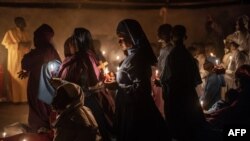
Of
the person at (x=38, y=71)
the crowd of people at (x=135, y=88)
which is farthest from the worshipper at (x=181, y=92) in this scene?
the person at (x=38, y=71)

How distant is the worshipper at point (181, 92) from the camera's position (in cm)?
1113

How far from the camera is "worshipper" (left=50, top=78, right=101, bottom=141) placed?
8.17 metres

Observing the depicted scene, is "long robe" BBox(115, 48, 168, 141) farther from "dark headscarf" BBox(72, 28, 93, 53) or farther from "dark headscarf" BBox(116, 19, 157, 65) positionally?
"dark headscarf" BBox(72, 28, 93, 53)

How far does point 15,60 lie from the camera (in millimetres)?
14805

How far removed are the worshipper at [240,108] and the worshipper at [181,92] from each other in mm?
539

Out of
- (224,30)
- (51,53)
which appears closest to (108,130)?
(51,53)

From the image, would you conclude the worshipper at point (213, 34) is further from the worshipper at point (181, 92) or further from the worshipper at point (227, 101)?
the worshipper at point (181, 92)

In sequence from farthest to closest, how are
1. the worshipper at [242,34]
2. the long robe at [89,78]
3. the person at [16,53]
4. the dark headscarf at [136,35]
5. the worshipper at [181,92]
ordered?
1. the worshipper at [242,34]
2. the person at [16,53]
3. the worshipper at [181,92]
4. the long robe at [89,78]
5. the dark headscarf at [136,35]

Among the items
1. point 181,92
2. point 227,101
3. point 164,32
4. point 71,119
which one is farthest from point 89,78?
point 227,101

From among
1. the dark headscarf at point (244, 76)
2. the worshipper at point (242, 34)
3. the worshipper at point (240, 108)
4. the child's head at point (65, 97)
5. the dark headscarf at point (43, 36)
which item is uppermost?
the dark headscarf at point (43, 36)

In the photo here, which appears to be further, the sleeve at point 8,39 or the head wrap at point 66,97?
the sleeve at point 8,39

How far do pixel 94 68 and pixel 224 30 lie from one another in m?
6.64

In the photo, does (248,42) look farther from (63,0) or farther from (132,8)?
(63,0)

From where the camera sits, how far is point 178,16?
52.2 feet
